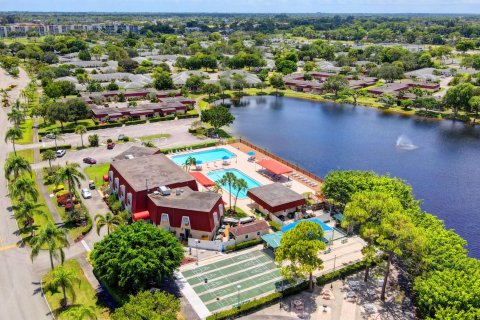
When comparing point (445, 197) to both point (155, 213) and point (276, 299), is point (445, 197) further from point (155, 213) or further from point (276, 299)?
point (155, 213)

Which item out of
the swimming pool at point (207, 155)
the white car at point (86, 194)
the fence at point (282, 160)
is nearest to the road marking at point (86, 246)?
the white car at point (86, 194)

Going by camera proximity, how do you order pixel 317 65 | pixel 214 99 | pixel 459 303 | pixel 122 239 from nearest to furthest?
1. pixel 459 303
2. pixel 122 239
3. pixel 214 99
4. pixel 317 65

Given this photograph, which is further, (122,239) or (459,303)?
(122,239)

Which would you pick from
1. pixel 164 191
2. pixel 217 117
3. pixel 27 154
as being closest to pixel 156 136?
pixel 217 117

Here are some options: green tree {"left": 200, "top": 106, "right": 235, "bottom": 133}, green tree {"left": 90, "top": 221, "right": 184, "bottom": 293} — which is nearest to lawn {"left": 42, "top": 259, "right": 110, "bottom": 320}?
green tree {"left": 90, "top": 221, "right": 184, "bottom": 293}

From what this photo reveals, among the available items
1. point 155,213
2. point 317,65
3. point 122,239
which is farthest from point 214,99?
point 122,239

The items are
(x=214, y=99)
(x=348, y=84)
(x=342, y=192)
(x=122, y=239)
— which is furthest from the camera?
(x=348, y=84)

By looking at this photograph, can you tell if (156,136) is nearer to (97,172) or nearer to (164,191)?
(97,172)
